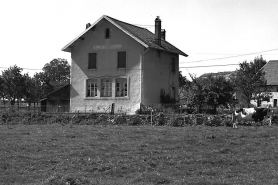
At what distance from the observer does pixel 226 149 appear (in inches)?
627

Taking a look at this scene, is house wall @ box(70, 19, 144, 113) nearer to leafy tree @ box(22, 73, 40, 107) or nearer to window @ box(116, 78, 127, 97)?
window @ box(116, 78, 127, 97)

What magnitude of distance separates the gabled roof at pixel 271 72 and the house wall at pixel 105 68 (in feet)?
104

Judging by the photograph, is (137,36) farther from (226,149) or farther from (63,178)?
(63,178)

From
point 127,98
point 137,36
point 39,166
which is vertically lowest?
point 39,166

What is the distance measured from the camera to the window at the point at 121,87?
41.2 meters

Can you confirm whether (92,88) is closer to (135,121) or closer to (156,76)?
(156,76)

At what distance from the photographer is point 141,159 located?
46.1 feet

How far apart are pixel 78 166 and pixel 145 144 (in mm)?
4559

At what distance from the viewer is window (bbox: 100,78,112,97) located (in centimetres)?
4184

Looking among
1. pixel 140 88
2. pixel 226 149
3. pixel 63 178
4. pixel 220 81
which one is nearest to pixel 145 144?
pixel 226 149

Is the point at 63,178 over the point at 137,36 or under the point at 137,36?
under

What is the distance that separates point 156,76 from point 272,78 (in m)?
30.3

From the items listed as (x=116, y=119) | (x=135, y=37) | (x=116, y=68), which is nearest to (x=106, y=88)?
(x=116, y=68)

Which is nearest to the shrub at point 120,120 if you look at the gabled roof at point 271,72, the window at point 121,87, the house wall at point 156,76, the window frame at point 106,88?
the house wall at point 156,76
